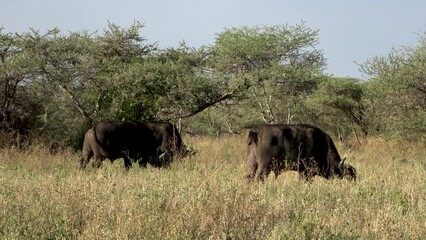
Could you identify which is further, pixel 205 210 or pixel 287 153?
pixel 287 153

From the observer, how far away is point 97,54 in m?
19.4

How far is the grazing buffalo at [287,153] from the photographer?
36.0 feet

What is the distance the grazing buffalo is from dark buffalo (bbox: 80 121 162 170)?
353 cm

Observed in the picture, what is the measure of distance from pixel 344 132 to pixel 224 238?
28643 millimetres

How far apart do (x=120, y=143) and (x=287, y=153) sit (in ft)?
16.9

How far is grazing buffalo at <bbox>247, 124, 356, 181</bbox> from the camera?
36.0 ft

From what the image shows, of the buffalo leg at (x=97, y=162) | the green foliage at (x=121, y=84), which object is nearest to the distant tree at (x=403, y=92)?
the green foliage at (x=121, y=84)

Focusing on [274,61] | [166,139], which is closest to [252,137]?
[166,139]

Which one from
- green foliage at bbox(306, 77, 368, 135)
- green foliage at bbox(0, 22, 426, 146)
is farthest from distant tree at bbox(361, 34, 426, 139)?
green foliage at bbox(306, 77, 368, 135)

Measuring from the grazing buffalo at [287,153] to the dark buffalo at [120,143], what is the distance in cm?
353

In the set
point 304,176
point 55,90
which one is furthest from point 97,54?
point 304,176

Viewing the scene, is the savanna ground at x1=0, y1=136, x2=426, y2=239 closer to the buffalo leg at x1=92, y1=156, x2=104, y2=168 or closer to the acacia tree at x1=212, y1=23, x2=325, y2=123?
the buffalo leg at x1=92, y1=156, x2=104, y2=168

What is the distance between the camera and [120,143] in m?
14.4

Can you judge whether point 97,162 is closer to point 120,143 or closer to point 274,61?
point 120,143
